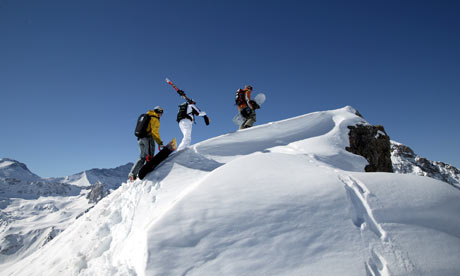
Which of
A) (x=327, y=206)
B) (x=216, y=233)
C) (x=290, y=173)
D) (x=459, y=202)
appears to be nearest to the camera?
(x=216, y=233)

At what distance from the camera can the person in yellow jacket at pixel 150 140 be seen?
21.1ft

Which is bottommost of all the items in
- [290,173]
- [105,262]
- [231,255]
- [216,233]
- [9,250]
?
[9,250]

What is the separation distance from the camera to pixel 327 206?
3375 mm

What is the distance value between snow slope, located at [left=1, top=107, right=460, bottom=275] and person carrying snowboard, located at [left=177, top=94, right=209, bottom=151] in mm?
3303

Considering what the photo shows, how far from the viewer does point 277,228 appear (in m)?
3.07

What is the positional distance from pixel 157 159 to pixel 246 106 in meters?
5.86

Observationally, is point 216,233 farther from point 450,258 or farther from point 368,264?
point 450,258

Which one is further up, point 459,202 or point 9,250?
point 459,202

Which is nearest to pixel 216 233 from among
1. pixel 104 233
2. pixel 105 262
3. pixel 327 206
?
pixel 327 206

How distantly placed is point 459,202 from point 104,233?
272 inches

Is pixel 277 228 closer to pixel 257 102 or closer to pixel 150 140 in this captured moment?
pixel 150 140

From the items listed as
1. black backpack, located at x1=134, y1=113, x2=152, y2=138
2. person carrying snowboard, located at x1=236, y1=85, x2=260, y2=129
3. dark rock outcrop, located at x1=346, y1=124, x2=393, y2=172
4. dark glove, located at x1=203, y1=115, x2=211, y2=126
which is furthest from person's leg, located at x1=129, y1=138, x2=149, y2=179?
dark rock outcrop, located at x1=346, y1=124, x2=393, y2=172

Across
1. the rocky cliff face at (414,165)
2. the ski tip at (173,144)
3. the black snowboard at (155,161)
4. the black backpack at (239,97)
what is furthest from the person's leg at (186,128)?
the rocky cliff face at (414,165)

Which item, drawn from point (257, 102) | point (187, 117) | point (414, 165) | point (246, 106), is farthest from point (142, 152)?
point (414, 165)
